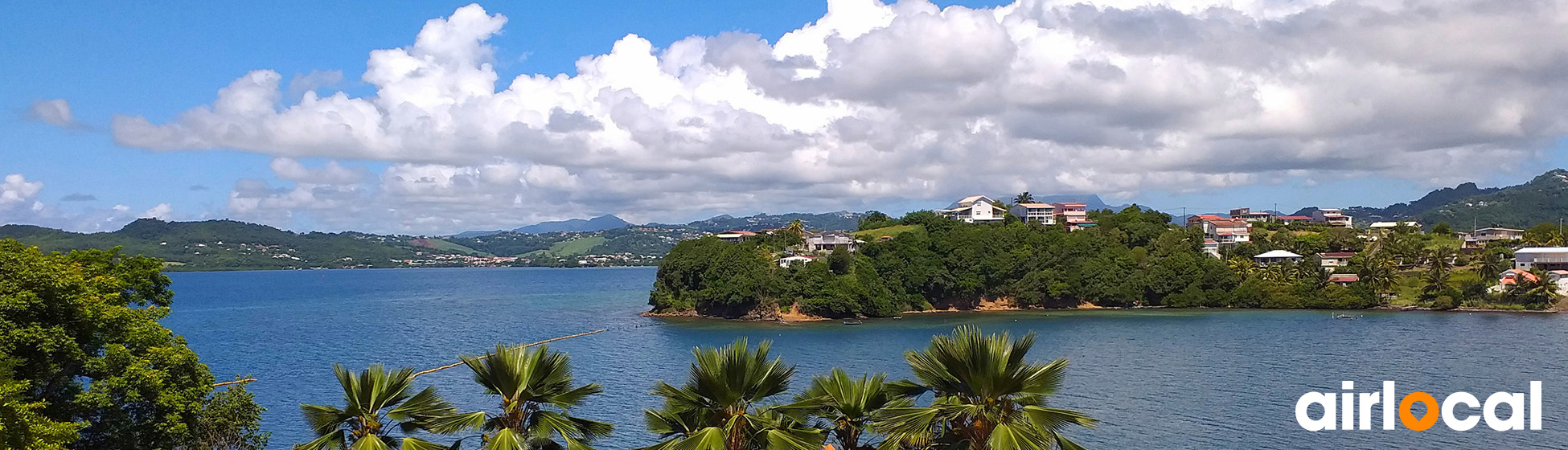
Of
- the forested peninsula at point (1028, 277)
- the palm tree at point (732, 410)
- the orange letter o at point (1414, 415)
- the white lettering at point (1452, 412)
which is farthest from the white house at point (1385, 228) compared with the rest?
the palm tree at point (732, 410)

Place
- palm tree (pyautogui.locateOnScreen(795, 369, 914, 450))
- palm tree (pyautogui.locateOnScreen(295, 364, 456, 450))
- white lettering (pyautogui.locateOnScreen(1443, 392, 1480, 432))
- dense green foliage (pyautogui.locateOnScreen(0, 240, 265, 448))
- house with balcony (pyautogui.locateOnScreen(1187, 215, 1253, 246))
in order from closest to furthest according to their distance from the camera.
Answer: palm tree (pyautogui.locateOnScreen(295, 364, 456, 450)) < palm tree (pyautogui.locateOnScreen(795, 369, 914, 450)) < dense green foliage (pyautogui.locateOnScreen(0, 240, 265, 448)) < white lettering (pyautogui.locateOnScreen(1443, 392, 1480, 432)) < house with balcony (pyautogui.locateOnScreen(1187, 215, 1253, 246))

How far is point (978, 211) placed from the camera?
12244 centimetres

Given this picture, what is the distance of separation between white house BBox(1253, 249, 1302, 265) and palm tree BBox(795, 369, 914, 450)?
3986 inches

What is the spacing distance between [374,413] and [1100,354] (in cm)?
5143

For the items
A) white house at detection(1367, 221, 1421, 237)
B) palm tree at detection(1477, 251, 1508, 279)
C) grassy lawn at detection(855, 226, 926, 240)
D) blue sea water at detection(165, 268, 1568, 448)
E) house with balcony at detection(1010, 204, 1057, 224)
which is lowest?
blue sea water at detection(165, 268, 1568, 448)

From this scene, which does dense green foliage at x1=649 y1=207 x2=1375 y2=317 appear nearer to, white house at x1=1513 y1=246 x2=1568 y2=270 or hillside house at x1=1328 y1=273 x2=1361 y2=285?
hillside house at x1=1328 y1=273 x2=1361 y2=285

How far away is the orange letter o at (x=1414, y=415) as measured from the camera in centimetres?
3453

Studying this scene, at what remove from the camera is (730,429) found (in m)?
10.8

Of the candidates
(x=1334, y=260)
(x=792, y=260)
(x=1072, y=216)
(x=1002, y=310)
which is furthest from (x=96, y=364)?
(x=1072, y=216)

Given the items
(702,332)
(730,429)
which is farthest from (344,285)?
(730,429)

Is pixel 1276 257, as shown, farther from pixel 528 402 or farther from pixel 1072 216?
pixel 528 402

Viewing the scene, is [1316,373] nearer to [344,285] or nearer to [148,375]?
[148,375]

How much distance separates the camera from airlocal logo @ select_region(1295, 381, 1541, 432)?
34.5m

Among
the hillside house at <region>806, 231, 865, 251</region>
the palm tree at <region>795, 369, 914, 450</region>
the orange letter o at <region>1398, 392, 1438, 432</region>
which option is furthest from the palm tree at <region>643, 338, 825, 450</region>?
the hillside house at <region>806, 231, 865, 251</region>
